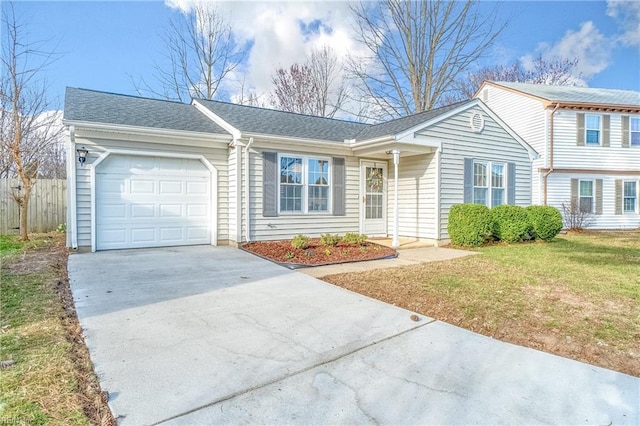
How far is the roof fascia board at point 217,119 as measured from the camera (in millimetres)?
8469

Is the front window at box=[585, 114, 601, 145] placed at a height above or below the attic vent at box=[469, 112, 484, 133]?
above

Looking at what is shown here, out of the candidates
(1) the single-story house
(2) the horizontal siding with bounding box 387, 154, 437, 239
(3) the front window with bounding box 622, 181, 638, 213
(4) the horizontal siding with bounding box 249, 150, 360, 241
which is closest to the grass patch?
(1) the single-story house

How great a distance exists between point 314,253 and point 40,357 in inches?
208

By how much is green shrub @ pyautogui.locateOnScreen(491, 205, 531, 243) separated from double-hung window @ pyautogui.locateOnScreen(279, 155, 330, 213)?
15.4 feet

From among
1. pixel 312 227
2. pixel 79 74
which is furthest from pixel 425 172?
pixel 79 74

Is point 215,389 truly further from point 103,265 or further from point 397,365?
point 103,265

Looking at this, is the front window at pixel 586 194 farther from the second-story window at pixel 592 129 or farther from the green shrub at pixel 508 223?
the green shrub at pixel 508 223

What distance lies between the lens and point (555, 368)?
9.00 ft

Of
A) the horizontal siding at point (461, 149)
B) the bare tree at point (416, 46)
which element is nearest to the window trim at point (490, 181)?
the horizontal siding at point (461, 149)

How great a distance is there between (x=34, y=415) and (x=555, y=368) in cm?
352

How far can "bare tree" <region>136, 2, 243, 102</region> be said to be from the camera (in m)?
18.5

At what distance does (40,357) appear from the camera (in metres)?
2.67

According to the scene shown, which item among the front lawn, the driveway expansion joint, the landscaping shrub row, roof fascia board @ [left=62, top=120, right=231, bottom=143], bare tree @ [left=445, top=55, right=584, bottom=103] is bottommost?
the driveway expansion joint

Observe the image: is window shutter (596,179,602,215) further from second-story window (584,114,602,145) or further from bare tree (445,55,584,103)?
bare tree (445,55,584,103)
